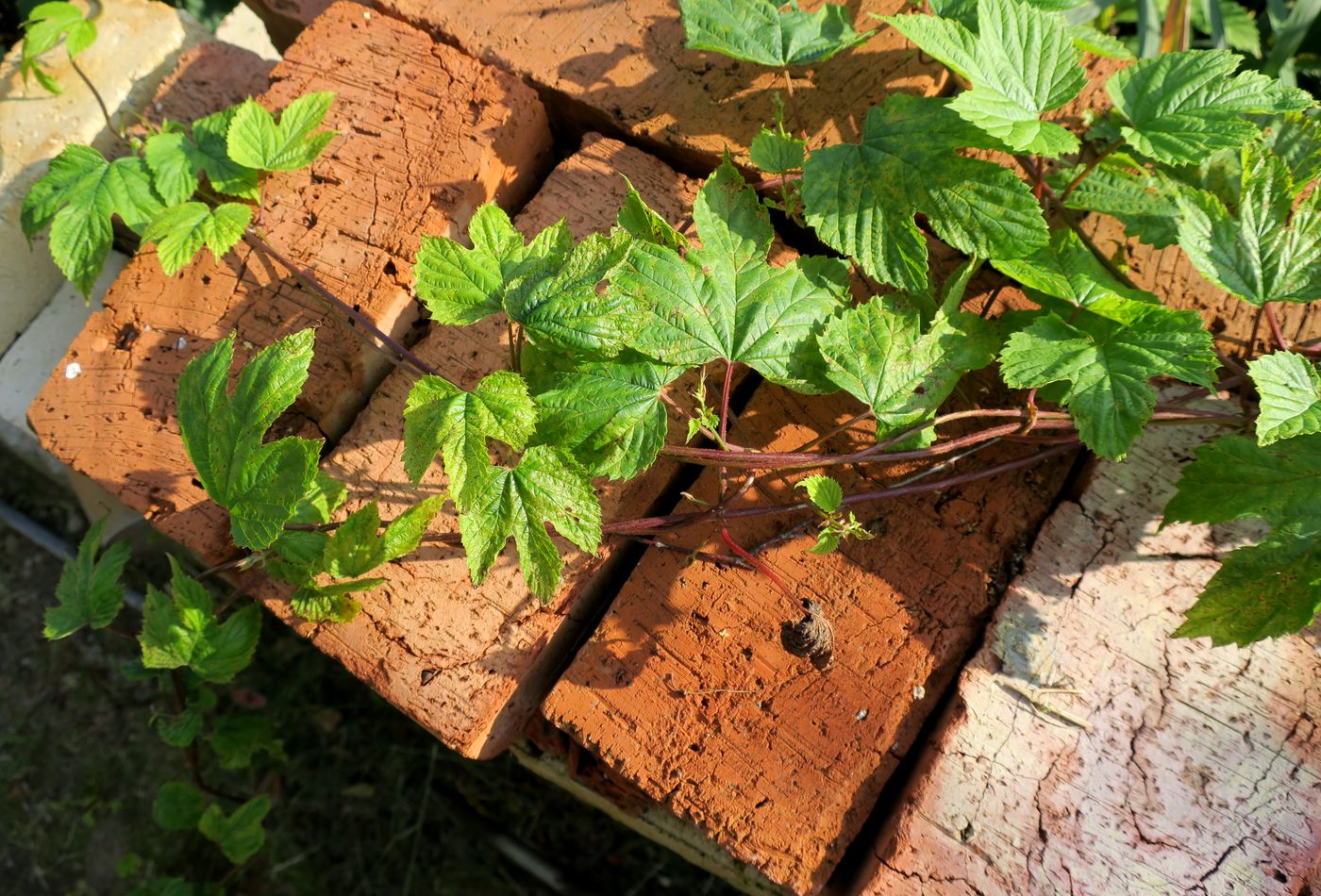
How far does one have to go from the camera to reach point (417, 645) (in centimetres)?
158

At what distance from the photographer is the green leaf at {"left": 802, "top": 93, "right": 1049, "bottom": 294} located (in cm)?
146

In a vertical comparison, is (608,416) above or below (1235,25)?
below

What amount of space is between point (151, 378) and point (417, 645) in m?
0.73

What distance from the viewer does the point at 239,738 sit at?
218cm

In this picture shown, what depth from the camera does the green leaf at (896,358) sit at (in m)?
1.44

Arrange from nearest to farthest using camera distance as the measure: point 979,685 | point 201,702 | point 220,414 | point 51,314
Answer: point 220,414 → point 979,685 → point 201,702 → point 51,314

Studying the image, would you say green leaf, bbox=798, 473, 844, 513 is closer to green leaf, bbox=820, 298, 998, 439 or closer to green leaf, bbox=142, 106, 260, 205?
green leaf, bbox=820, 298, 998, 439

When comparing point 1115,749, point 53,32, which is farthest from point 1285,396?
point 53,32

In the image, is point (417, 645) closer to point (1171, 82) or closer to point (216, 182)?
point (216, 182)

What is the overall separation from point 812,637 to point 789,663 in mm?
102

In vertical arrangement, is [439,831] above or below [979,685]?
below

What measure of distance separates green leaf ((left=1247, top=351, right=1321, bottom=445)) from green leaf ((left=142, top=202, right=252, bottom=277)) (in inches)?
66.7

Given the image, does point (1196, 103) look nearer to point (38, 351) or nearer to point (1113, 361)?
point (1113, 361)

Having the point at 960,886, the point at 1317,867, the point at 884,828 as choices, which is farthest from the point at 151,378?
the point at 1317,867
